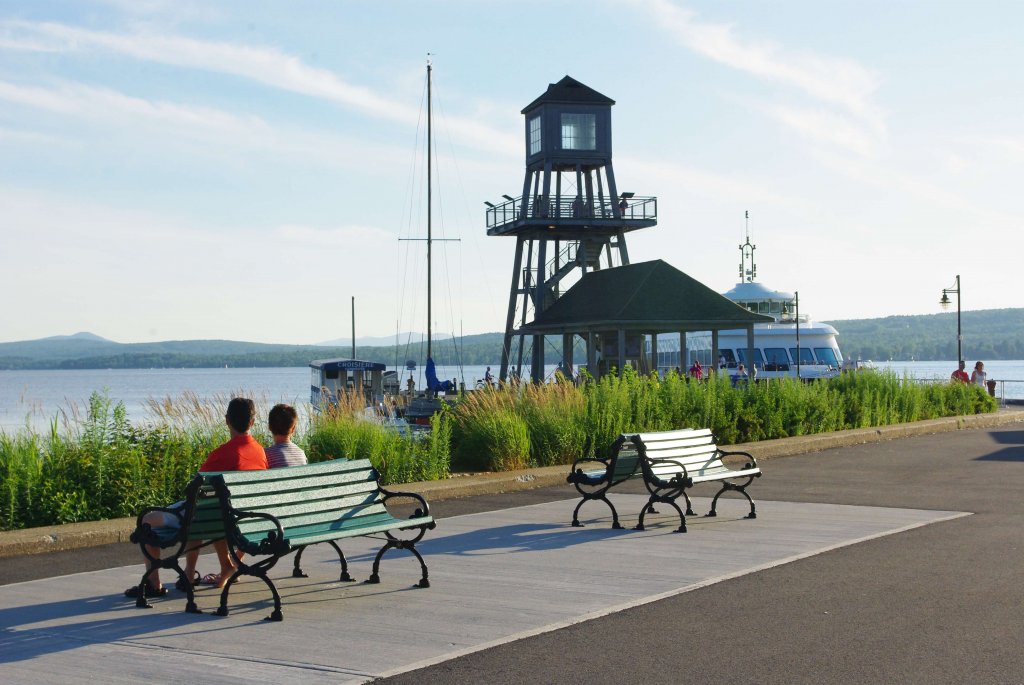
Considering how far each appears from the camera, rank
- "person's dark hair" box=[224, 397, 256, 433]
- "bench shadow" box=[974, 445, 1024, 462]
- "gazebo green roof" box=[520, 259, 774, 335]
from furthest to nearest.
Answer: "gazebo green roof" box=[520, 259, 774, 335] → "bench shadow" box=[974, 445, 1024, 462] → "person's dark hair" box=[224, 397, 256, 433]

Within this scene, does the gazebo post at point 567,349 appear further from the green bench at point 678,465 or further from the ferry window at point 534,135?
the green bench at point 678,465

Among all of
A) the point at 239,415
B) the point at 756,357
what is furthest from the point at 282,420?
the point at 756,357

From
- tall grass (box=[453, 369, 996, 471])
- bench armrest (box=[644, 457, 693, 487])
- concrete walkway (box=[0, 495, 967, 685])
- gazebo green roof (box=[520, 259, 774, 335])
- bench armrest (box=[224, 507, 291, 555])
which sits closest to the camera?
concrete walkway (box=[0, 495, 967, 685])

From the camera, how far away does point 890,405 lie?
2609 centimetres

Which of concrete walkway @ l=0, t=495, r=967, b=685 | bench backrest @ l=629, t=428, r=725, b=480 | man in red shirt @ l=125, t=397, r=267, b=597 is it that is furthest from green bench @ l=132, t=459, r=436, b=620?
bench backrest @ l=629, t=428, r=725, b=480

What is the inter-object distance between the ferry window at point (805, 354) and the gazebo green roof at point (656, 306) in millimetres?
16783

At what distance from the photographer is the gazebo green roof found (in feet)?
117

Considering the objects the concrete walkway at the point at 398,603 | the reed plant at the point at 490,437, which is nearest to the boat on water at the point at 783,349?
the reed plant at the point at 490,437

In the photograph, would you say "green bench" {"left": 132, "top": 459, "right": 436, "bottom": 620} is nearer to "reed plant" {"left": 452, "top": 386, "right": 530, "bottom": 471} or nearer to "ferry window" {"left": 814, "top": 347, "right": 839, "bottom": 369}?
"reed plant" {"left": 452, "top": 386, "right": 530, "bottom": 471}

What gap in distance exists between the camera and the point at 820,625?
7.16 meters

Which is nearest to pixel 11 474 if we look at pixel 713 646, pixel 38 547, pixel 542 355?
pixel 38 547

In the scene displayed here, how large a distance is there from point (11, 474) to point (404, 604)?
5454mm

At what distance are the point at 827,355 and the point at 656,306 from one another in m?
20.8

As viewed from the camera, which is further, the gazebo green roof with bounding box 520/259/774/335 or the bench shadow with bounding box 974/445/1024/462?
the gazebo green roof with bounding box 520/259/774/335
